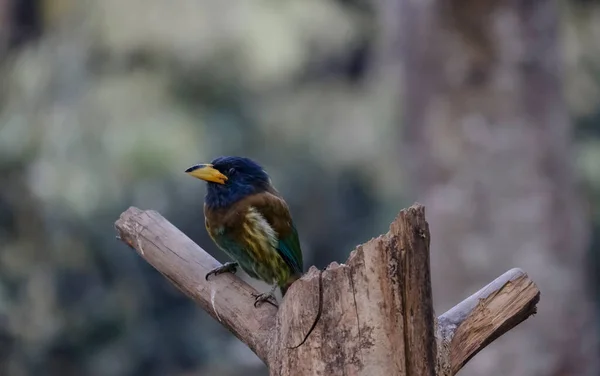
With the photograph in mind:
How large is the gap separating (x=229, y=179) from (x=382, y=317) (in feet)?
3.53

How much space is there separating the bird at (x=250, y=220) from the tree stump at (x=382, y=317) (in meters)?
0.60

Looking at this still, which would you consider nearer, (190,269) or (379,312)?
(379,312)

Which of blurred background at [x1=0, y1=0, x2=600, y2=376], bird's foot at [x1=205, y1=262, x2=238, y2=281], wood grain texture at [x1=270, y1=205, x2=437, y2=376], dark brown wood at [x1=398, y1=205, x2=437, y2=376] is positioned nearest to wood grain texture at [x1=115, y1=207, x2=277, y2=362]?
bird's foot at [x1=205, y1=262, x2=238, y2=281]

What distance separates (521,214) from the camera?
17.1ft

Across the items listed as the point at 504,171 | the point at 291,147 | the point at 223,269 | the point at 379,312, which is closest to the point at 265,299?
the point at 223,269

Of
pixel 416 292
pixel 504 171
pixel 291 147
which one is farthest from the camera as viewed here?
pixel 291 147

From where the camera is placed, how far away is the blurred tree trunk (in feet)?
16.9

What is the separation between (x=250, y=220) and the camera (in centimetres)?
306

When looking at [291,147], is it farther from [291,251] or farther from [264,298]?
[264,298]

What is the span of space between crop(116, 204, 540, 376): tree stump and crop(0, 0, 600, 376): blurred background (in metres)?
2.81

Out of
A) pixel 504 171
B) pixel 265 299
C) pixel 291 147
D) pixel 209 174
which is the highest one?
pixel 291 147

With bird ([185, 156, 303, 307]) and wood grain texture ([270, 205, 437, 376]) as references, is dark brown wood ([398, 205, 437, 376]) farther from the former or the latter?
bird ([185, 156, 303, 307])

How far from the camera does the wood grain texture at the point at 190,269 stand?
252 centimetres

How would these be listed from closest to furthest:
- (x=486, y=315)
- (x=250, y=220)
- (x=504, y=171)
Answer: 1. (x=486, y=315)
2. (x=250, y=220)
3. (x=504, y=171)
